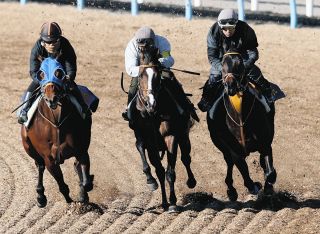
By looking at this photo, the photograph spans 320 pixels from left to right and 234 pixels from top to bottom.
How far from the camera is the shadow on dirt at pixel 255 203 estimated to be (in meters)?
14.4

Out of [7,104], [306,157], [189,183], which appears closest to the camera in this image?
[189,183]

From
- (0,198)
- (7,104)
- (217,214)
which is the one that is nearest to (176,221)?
(217,214)

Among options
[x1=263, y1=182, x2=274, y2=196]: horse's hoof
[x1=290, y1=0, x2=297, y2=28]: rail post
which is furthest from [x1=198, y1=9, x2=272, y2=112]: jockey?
[x1=290, y1=0, x2=297, y2=28]: rail post

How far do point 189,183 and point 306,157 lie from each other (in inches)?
114

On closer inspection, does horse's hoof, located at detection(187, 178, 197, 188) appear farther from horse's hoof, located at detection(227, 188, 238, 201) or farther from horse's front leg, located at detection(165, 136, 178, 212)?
horse's front leg, located at detection(165, 136, 178, 212)

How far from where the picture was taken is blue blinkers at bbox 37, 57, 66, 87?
13.2m

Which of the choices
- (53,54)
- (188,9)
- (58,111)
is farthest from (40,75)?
(188,9)

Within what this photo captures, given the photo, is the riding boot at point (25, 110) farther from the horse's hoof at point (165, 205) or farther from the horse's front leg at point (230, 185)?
the horse's front leg at point (230, 185)

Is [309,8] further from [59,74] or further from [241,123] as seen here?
[59,74]

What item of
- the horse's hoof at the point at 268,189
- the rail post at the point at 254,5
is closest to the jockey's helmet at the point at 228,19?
the horse's hoof at the point at 268,189

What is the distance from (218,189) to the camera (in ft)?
50.9

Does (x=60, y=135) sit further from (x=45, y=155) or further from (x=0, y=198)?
(x=0, y=198)

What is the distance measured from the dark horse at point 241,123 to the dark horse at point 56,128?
5.65ft

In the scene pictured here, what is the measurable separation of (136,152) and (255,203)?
137 inches
